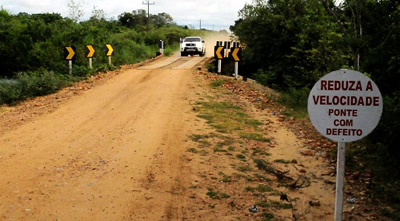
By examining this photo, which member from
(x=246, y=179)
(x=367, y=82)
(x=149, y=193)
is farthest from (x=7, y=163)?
(x=367, y=82)

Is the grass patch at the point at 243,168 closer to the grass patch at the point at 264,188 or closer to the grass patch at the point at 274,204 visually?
the grass patch at the point at 264,188

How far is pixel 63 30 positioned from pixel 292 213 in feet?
59.1

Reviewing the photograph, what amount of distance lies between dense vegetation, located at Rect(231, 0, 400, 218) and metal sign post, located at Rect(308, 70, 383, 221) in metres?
1.25

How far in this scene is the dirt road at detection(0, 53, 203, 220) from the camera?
5785 millimetres

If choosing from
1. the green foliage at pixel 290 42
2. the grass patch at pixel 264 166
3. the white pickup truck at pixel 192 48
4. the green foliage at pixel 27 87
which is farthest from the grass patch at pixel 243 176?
the white pickup truck at pixel 192 48

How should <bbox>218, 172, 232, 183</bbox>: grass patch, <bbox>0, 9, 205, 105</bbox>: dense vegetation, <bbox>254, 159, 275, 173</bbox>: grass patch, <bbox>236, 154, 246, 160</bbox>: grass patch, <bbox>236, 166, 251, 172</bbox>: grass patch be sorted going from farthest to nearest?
<bbox>0, 9, 205, 105</bbox>: dense vegetation < <bbox>236, 154, 246, 160</bbox>: grass patch < <bbox>254, 159, 275, 173</bbox>: grass patch < <bbox>236, 166, 251, 172</bbox>: grass patch < <bbox>218, 172, 232, 183</bbox>: grass patch

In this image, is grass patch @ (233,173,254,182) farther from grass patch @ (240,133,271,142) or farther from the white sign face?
the white sign face

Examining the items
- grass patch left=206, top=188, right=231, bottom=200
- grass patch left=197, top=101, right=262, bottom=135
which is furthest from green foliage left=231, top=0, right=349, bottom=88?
grass patch left=206, top=188, right=231, bottom=200

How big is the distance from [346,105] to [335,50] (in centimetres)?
1600

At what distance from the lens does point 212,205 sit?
236 inches

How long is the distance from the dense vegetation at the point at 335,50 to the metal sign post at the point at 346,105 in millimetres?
1248

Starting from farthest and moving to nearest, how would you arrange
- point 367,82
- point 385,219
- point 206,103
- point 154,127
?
1. point 206,103
2. point 154,127
3. point 385,219
4. point 367,82

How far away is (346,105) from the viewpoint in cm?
422

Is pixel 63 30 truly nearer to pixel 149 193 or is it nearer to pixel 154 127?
pixel 154 127
